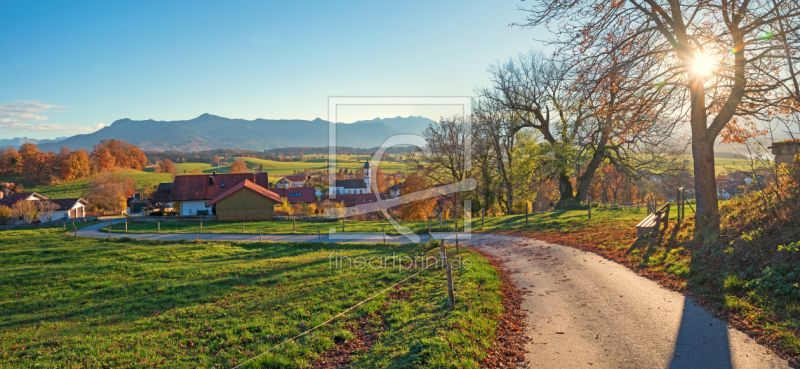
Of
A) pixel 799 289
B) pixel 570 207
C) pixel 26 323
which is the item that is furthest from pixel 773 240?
pixel 570 207

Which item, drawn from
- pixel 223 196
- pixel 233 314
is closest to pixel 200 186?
pixel 223 196

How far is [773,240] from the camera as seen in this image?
7.52m

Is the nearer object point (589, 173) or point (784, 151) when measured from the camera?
point (784, 151)

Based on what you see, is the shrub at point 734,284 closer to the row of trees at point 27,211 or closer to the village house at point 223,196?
the village house at point 223,196

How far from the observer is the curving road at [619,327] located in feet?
16.9

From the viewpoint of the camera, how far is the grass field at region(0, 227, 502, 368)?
6086 mm

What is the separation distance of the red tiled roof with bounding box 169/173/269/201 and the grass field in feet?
111

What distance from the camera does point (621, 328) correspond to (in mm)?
6328

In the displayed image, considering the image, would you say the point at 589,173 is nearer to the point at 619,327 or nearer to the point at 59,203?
the point at 619,327

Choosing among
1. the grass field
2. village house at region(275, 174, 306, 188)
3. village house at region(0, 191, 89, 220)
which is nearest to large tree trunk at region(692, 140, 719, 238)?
the grass field

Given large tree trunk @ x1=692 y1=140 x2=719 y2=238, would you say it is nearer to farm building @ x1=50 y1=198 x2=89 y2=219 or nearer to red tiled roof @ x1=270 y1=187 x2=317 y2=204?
red tiled roof @ x1=270 y1=187 x2=317 y2=204

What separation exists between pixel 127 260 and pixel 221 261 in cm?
448

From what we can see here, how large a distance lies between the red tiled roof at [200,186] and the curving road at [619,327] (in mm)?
48367

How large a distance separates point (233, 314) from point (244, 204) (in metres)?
36.5
